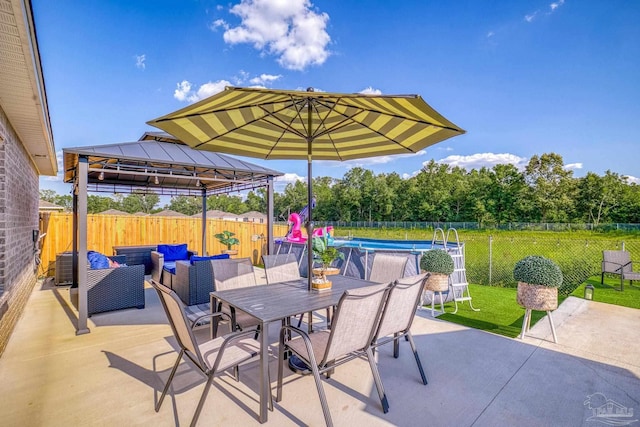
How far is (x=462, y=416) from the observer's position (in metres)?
2.23

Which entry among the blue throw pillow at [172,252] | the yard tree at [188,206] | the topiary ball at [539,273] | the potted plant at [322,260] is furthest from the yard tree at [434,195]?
the potted plant at [322,260]

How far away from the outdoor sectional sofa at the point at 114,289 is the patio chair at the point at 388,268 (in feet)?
13.1

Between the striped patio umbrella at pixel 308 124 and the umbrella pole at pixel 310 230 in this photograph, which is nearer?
the striped patio umbrella at pixel 308 124

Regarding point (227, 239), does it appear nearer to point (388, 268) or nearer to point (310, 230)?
point (388, 268)

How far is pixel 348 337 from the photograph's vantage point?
2.21 m

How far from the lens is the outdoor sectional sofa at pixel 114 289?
4.73 metres

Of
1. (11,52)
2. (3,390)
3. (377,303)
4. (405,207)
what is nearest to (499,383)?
(377,303)

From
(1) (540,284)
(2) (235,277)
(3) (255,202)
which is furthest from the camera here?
(3) (255,202)

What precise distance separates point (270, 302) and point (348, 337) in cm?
78

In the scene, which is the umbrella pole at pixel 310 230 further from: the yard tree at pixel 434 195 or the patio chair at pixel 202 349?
the yard tree at pixel 434 195

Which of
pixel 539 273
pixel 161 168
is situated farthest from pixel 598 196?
pixel 161 168

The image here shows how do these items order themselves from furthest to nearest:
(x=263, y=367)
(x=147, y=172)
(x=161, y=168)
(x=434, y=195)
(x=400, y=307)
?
(x=434, y=195) < (x=161, y=168) < (x=147, y=172) < (x=400, y=307) < (x=263, y=367)

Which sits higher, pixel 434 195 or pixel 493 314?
pixel 434 195

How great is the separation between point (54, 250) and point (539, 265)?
10.7 m
